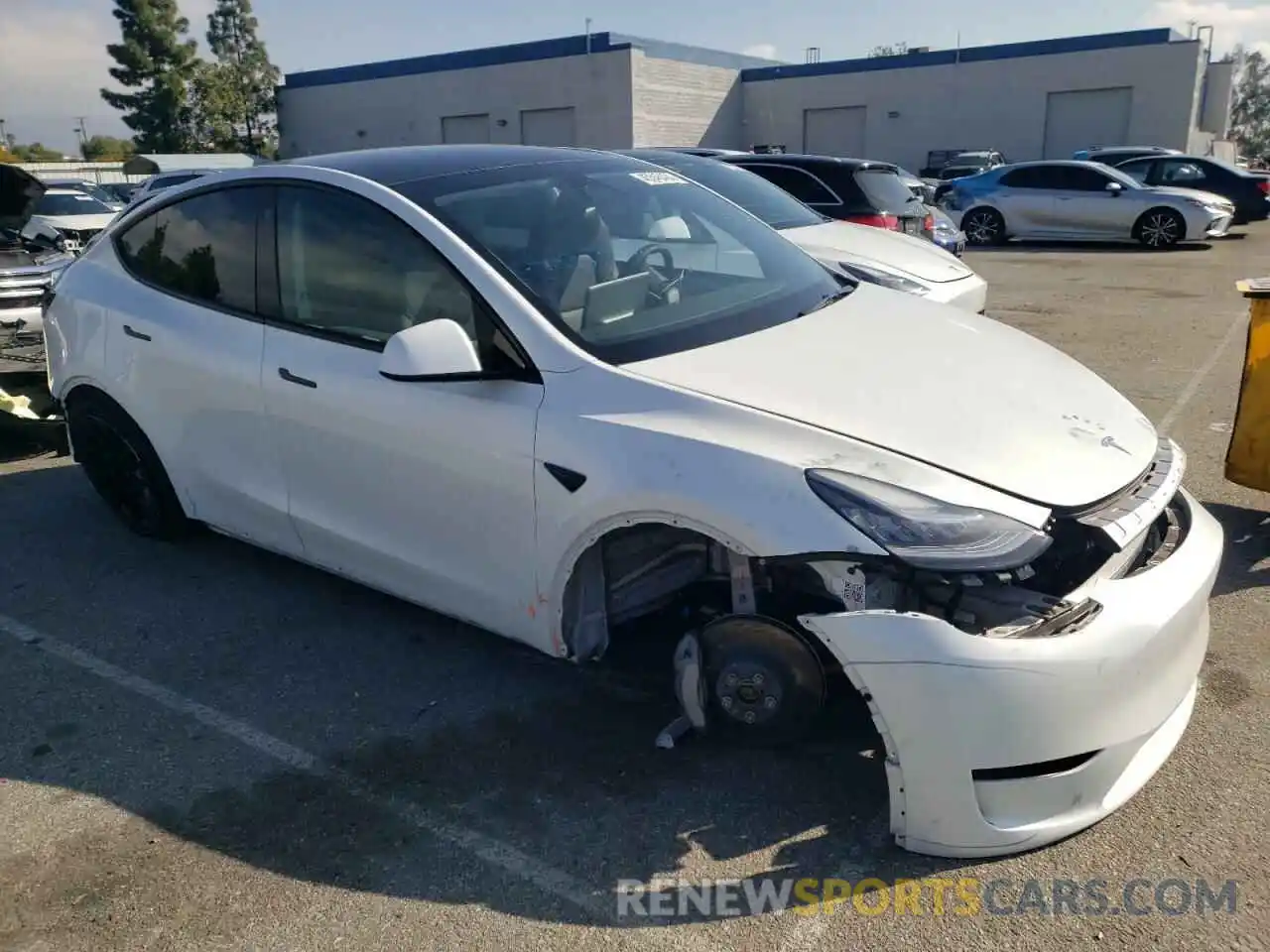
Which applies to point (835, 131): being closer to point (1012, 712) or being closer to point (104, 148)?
point (1012, 712)

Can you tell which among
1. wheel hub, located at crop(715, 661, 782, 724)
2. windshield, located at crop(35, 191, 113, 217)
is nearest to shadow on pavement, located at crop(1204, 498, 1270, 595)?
wheel hub, located at crop(715, 661, 782, 724)

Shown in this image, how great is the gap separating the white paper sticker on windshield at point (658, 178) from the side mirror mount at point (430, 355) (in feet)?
4.61

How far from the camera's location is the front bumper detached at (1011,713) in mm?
2373

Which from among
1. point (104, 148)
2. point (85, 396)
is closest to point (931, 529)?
point (85, 396)

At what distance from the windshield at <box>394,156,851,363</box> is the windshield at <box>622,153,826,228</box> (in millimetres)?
3488

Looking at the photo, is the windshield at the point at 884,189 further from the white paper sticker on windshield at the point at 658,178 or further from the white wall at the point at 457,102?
the white wall at the point at 457,102

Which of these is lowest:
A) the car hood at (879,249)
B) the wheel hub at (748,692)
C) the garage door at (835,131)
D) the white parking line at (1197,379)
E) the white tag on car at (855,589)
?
the white parking line at (1197,379)

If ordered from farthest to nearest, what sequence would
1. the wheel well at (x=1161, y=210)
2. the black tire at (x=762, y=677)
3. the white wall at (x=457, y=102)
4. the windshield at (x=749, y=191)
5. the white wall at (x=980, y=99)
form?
the white wall at (x=457, y=102), the white wall at (x=980, y=99), the wheel well at (x=1161, y=210), the windshield at (x=749, y=191), the black tire at (x=762, y=677)

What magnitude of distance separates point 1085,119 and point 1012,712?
38321mm

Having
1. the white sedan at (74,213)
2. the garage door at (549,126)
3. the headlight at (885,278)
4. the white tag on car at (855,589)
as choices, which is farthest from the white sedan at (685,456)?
the garage door at (549,126)

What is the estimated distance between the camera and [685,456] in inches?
108

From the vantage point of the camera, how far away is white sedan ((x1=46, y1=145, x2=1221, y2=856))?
2480 millimetres

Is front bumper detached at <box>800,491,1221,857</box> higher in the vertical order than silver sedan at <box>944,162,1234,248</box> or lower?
lower

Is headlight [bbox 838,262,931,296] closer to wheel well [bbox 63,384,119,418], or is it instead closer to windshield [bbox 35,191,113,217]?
wheel well [bbox 63,384,119,418]
